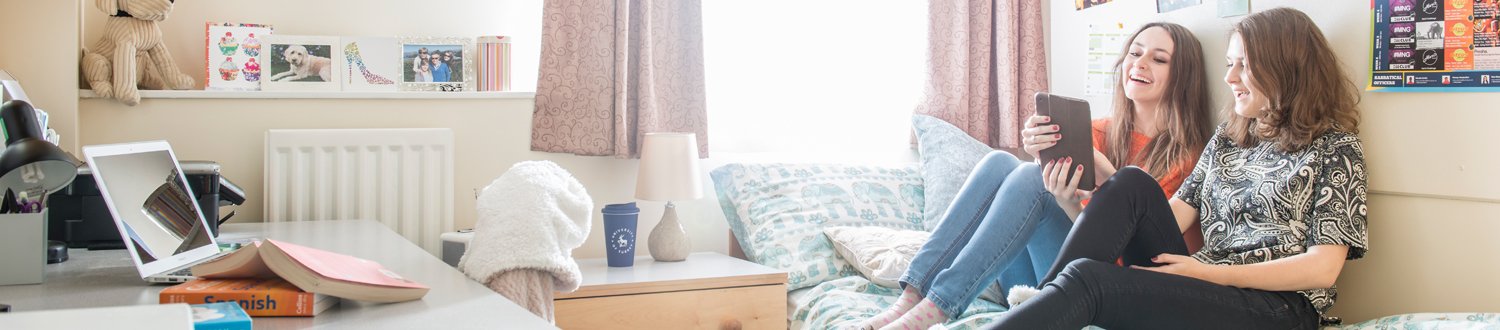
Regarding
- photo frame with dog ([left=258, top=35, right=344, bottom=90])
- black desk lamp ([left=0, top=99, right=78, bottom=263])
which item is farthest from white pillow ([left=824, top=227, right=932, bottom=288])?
black desk lamp ([left=0, top=99, right=78, bottom=263])

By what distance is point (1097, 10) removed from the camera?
3.00 metres

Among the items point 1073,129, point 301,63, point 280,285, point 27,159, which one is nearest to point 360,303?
point 280,285

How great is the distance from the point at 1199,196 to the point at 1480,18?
22.6 inches

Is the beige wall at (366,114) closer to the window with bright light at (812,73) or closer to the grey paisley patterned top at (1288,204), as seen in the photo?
the window with bright light at (812,73)

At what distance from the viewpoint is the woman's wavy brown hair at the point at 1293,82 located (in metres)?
1.96

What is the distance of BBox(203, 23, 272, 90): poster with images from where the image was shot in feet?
8.18

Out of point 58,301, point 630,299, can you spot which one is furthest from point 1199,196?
point 58,301

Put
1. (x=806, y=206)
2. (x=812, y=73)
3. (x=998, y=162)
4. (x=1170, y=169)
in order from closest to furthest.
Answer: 1. (x=998, y=162)
2. (x=1170, y=169)
3. (x=806, y=206)
4. (x=812, y=73)

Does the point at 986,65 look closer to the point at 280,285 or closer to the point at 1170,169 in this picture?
the point at 1170,169

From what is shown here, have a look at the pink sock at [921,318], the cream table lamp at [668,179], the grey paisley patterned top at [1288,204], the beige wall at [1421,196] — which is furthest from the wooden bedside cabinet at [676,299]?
the beige wall at [1421,196]

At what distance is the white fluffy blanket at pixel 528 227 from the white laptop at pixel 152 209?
339mm

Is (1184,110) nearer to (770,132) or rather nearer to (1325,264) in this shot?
(1325,264)

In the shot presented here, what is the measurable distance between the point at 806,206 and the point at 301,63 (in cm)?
129

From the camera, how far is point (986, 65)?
325 centimetres
